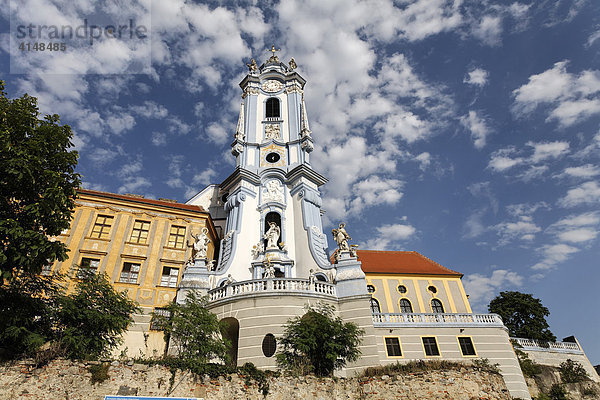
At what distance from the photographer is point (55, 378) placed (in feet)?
39.5

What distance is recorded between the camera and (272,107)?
37469 millimetres

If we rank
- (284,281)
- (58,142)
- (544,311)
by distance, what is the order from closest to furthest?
1. (58,142)
2. (284,281)
3. (544,311)

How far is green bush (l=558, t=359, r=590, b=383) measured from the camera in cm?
2831

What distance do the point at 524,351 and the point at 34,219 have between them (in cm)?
3462

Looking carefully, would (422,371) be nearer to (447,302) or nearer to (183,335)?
(183,335)

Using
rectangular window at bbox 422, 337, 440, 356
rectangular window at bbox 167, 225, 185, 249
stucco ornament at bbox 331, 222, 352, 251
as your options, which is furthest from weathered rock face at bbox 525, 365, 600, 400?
rectangular window at bbox 167, 225, 185, 249

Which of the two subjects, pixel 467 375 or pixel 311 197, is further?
pixel 311 197

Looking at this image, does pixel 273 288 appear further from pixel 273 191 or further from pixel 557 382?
pixel 557 382

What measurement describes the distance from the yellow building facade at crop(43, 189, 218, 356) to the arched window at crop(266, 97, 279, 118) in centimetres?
1444

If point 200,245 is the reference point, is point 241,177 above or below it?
above

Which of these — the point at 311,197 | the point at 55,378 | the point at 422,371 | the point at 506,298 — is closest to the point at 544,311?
the point at 506,298

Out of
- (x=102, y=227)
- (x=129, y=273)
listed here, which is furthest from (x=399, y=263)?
(x=102, y=227)

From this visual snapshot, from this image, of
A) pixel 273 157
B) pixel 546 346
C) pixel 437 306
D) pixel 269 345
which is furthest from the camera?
pixel 273 157

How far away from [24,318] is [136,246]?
11446mm
